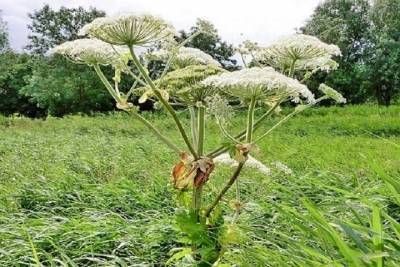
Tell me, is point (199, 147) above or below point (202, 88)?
below

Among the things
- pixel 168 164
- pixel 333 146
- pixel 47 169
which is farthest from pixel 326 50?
pixel 333 146

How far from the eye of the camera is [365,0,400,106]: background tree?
87.5ft

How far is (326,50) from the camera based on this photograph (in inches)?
78.6

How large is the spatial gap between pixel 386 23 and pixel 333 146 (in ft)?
63.0

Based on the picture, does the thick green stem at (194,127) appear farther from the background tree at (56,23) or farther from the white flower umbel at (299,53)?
the background tree at (56,23)

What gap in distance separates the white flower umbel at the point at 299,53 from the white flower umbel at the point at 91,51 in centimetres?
49

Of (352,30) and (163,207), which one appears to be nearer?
(163,207)

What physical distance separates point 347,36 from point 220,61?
6.14m

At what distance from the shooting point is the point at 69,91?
30.7m

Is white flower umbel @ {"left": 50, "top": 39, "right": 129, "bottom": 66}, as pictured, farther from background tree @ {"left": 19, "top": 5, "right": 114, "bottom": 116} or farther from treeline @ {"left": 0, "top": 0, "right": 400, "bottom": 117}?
background tree @ {"left": 19, "top": 5, "right": 114, "bottom": 116}

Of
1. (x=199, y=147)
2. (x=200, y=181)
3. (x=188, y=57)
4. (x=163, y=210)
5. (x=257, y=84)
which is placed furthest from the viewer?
(x=163, y=210)

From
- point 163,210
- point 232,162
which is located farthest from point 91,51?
point 163,210

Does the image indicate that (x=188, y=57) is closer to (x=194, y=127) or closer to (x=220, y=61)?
(x=194, y=127)

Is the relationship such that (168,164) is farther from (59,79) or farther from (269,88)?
(59,79)
